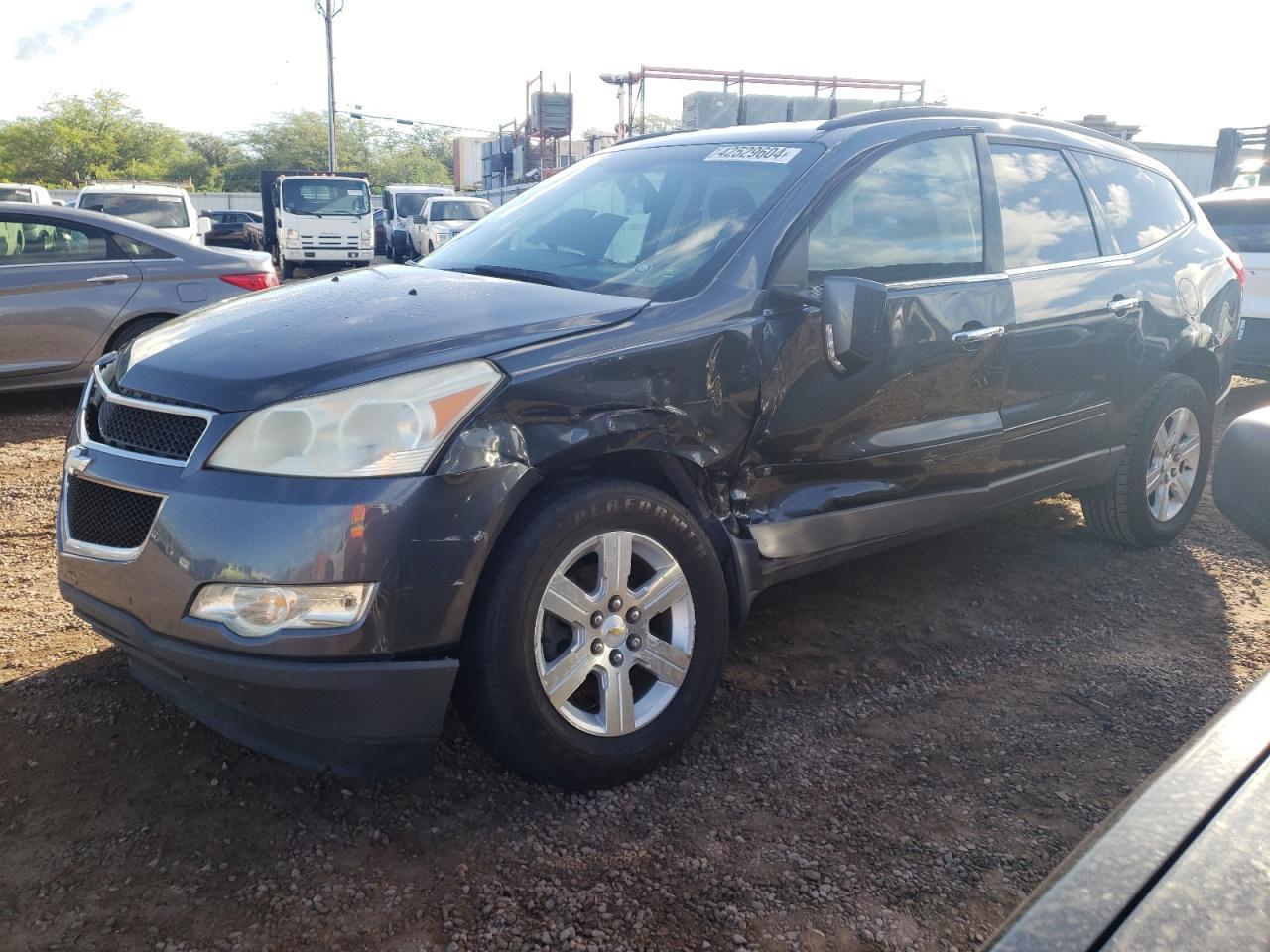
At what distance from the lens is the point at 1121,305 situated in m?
4.17

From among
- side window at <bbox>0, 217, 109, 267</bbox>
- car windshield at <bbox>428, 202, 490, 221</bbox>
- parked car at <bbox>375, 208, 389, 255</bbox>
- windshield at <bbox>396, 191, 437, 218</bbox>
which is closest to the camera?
side window at <bbox>0, 217, 109, 267</bbox>

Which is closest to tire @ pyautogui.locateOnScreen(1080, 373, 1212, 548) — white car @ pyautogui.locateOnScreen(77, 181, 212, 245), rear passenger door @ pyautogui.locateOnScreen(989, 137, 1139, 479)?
rear passenger door @ pyautogui.locateOnScreen(989, 137, 1139, 479)

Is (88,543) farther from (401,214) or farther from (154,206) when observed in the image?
(401,214)

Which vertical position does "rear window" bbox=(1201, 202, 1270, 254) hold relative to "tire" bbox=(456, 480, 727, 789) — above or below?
above

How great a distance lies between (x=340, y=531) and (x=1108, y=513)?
12.0 feet

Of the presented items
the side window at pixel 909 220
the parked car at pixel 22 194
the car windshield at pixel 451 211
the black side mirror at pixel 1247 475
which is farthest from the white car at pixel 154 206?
the black side mirror at pixel 1247 475

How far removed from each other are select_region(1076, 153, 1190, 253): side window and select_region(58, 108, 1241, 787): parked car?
164 millimetres

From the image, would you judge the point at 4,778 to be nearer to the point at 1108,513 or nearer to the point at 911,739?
the point at 911,739

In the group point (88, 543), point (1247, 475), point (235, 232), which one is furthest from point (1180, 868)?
point (235, 232)

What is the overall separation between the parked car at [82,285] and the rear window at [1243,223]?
7696 mm

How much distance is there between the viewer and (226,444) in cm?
230

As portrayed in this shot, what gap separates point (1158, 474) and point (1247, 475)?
3071 mm

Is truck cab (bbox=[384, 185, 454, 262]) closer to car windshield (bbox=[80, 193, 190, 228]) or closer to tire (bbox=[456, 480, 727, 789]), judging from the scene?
car windshield (bbox=[80, 193, 190, 228])

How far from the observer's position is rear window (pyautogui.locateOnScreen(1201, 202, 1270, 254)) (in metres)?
8.43
